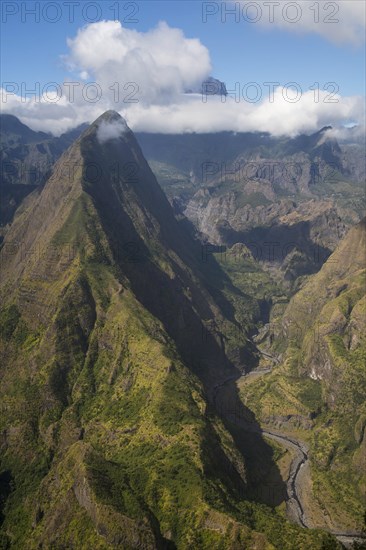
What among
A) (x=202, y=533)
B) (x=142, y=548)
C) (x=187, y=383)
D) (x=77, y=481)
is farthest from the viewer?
(x=187, y=383)

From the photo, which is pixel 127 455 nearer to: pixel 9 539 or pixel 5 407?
pixel 9 539

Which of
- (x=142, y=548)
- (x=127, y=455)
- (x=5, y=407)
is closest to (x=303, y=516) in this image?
(x=127, y=455)

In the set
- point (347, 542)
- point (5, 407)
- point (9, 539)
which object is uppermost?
point (5, 407)

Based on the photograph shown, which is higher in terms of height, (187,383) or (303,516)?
(187,383)

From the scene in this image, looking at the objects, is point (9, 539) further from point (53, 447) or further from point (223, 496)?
point (223, 496)

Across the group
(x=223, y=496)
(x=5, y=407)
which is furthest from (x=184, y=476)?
(x=5, y=407)

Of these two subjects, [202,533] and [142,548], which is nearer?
[142,548]

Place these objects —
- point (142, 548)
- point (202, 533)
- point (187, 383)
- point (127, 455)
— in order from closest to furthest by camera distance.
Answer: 1. point (142, 548)
2. point (202, 533)
3. point (127, 455)
4. point (187, 383)

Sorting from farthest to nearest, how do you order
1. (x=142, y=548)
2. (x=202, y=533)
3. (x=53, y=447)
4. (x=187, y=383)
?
(x=187, y=383)
(x=53, y=447)
(x=202, y=533)
(x=142, y=548)

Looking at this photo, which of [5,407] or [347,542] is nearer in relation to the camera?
[347,542]
